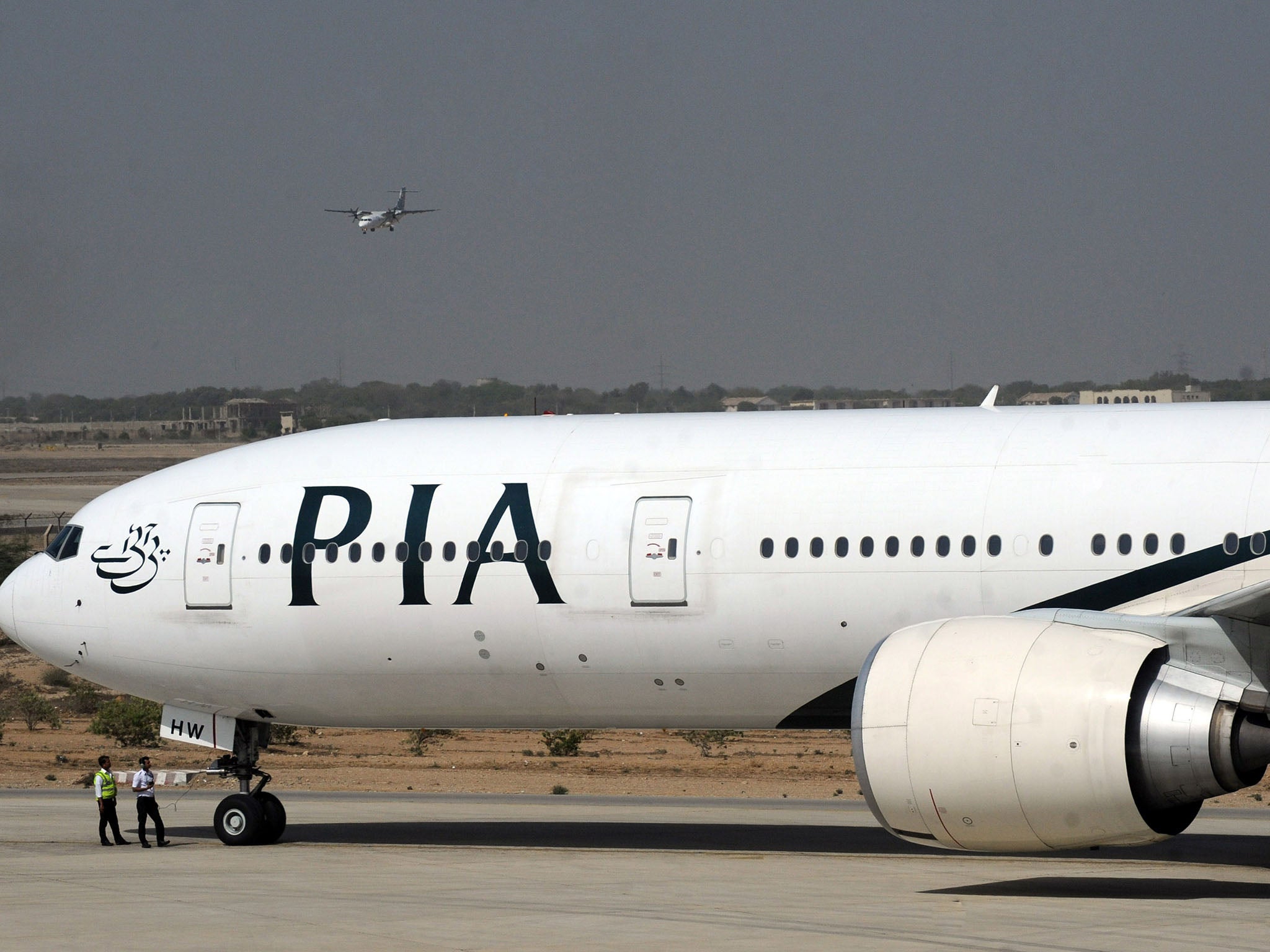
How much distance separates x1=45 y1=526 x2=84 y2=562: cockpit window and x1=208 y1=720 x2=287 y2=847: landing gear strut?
3.00 m


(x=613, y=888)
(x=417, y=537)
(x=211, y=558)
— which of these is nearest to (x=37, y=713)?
(x=211, y=558)

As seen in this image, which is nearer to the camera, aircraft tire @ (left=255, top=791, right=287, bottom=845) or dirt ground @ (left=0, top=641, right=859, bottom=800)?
aircraft tire @ (left=255, top=791, right=287, bottom=845)

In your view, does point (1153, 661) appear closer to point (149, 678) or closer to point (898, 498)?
point (898, 498)

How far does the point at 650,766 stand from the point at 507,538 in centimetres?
1693

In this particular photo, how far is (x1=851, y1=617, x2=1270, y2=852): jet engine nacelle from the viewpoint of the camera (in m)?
15.5

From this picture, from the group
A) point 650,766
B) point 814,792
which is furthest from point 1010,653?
point 650,766

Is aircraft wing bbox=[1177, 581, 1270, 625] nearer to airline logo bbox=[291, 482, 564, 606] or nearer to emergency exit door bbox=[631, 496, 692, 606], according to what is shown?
emergency exit door bbox=[631, 496, 692, 606]

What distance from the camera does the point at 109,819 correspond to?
76.6 feet

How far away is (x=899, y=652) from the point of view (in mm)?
16500

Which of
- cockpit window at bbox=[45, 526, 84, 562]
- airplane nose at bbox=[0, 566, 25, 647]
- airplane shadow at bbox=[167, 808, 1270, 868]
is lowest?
airplane shadow at bbox=[167, 808, 1270, 868]

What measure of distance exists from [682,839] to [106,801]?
7568mm

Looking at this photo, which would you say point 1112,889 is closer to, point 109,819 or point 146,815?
point 146,815

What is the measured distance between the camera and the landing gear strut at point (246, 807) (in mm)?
22094

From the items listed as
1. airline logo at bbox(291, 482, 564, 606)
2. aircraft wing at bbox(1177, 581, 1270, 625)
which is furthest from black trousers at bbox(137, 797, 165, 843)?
aircraft wing at bbox(1177, 581, 1270, 625)
